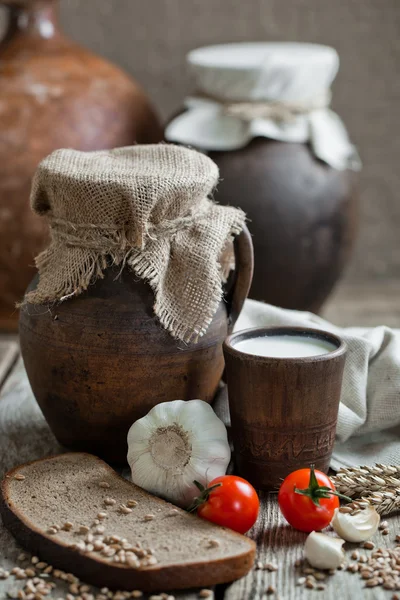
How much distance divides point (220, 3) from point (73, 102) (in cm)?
97

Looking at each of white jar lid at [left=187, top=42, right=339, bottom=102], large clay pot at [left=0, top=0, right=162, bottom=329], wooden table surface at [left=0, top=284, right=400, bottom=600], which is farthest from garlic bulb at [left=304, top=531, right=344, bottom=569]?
white jar lid at [left=187, top=42, right=339, bottom=102]

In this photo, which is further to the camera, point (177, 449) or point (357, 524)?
point (177, 449)

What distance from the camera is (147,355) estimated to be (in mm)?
1416

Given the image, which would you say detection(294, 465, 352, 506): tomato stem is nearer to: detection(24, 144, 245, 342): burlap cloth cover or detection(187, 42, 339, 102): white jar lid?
detection(24, 144, 245, 342): burlap cloth cover

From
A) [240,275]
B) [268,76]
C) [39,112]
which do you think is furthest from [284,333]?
[39,112]

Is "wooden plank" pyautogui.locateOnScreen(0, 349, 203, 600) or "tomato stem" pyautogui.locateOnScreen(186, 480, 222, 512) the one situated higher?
"tomato stem" pyautogui.locateOnScreen(186, 480, 222, 512)

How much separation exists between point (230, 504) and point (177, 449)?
6.3 inches

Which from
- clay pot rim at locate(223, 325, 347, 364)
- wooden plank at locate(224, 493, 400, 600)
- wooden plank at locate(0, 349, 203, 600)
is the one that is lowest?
wooden plank at locate(0, 349, 203, 600)

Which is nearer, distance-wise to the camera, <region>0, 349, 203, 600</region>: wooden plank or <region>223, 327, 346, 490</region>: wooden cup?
<region>223, 327, 346, 490</region>: wooden cup

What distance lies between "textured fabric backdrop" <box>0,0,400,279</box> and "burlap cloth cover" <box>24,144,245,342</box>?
6.57ft

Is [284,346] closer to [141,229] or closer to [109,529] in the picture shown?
[141,229]

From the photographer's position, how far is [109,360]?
141 centimetres

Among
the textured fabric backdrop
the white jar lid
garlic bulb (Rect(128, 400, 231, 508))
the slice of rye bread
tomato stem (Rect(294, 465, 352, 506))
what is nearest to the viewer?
the slice of rye bread

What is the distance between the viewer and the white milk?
4.64 feet
